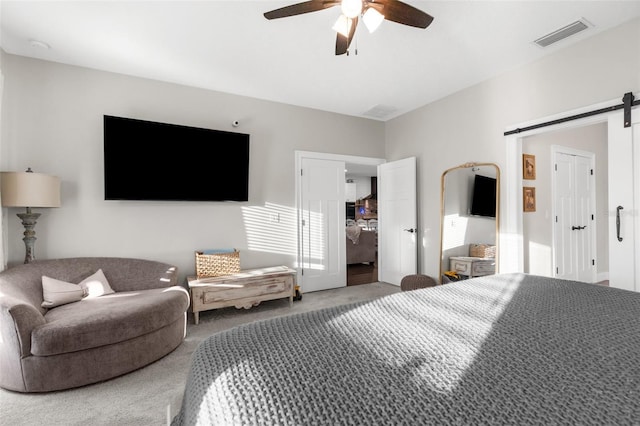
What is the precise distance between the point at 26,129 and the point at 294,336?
3511mm

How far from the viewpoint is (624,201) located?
2562mm

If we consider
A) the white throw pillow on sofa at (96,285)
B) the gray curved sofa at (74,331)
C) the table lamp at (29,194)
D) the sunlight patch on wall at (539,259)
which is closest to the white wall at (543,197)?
the sunlight patch on wall at (539,259)

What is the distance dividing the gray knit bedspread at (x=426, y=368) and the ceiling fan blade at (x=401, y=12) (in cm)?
175

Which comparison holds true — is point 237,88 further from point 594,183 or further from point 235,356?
point 594,183

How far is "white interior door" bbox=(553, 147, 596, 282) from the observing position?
155 inches

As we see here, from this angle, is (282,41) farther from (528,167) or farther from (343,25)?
(528,167)

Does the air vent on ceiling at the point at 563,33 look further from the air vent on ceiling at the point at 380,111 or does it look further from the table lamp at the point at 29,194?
the table lamp at the point at 29,194

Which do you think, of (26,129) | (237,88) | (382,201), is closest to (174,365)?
(26,129)

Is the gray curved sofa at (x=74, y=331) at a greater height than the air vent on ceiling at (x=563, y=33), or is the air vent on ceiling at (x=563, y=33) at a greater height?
the air vent on ceiling at (x=563, y=33)

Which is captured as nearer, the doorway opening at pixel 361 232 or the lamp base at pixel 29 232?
the lamp base at pixel 29 232

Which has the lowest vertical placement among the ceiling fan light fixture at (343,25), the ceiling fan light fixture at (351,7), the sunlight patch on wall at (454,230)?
the sunlight patch on wall at (454,230)

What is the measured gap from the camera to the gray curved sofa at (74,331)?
192 cm

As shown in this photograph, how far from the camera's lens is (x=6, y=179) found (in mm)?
2512

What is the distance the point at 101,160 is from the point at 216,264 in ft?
5.31
